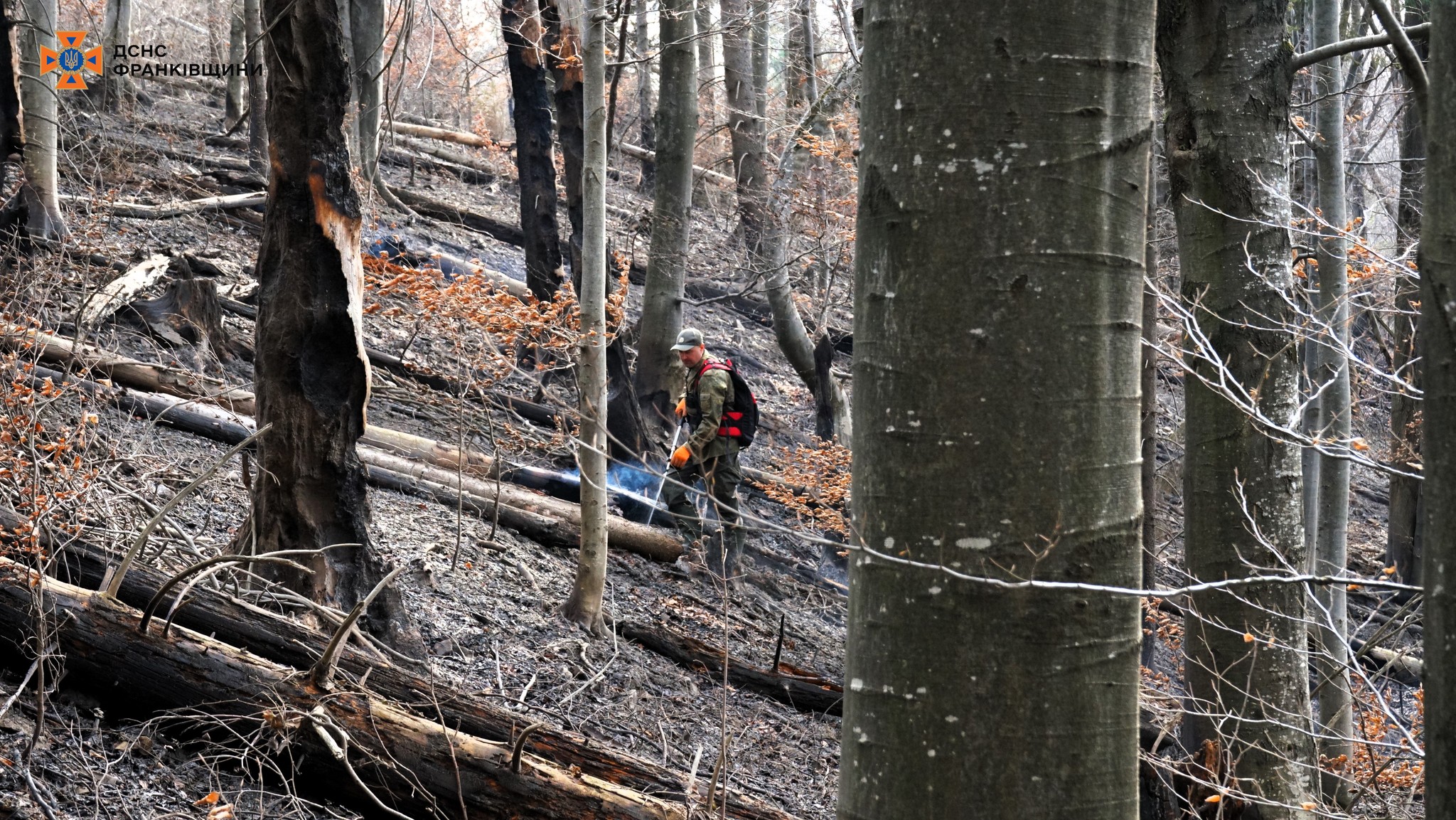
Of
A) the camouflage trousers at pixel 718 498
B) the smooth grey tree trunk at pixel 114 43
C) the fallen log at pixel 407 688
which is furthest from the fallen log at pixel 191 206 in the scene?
the fallen log at pixel 407 688

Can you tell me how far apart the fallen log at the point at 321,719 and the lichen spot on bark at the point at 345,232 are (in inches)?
62.7

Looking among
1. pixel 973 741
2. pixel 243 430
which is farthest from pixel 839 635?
pixel 973 741

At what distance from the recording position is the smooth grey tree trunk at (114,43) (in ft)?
50.5

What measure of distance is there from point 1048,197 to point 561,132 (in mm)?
11097

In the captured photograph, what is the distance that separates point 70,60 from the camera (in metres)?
13.1

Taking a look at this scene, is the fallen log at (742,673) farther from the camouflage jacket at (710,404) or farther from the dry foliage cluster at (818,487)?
the dry foliage cluster at (818,487)

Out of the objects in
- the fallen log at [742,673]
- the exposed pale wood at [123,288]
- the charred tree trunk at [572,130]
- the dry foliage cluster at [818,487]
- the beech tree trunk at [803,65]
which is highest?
the beech tree trunk at [803,65]

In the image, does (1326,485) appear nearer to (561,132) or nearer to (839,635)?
(839,635)

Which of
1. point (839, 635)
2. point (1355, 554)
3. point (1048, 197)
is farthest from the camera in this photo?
point (1355, 554)

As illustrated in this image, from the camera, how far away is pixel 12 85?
1022cm

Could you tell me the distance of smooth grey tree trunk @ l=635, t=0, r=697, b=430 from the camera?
39.2 feet

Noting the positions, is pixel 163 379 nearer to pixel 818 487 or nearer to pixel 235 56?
pixel 818 487

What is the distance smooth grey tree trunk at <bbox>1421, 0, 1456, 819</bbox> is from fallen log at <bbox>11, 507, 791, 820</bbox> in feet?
11.0

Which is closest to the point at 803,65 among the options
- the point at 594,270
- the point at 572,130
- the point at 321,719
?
the point at 572,130
